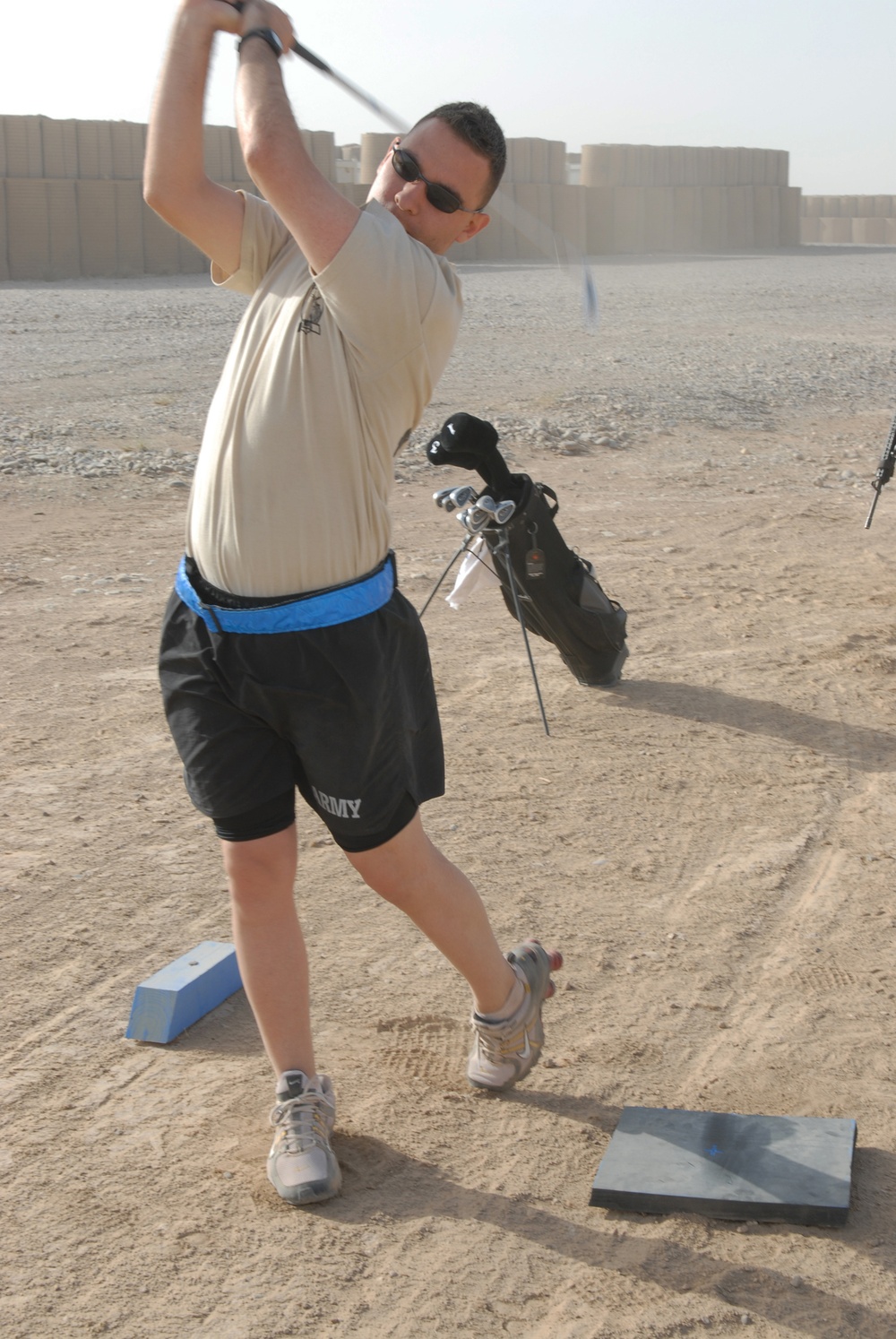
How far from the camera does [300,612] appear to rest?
245 cm

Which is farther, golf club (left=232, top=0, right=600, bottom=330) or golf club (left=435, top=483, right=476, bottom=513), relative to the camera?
golf club (left=435, top=483, right=476, bottom=513)

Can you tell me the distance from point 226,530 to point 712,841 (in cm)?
238

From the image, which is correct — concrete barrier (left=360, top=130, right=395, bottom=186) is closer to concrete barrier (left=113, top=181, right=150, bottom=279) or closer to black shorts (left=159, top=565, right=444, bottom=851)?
concrete barrier (left=113, top=181, right=150, bottom=279)

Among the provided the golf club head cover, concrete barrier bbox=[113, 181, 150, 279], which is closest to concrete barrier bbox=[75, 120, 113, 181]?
concrete barrier bbox=[113, 181, 150, 279]

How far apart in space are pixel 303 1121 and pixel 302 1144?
0.04 m

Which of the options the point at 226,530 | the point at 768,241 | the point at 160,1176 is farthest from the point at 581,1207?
the point at 768,241

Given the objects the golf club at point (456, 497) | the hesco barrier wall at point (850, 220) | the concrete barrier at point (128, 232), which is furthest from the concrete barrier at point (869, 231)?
the golf club at point (456, 497)

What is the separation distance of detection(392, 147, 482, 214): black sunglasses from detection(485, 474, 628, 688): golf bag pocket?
9.67ft

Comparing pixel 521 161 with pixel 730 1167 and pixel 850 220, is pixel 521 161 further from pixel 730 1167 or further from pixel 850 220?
pixel 730 1167

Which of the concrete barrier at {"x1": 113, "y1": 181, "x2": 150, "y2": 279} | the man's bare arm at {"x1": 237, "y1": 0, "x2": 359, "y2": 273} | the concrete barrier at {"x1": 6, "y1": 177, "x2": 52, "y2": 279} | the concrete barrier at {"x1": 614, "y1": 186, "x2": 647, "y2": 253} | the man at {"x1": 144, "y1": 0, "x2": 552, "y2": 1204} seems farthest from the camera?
the concrete barrier at {"x1": 614, "y1": 186, "x2": 647, "y2": 253}

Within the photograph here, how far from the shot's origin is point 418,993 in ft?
11.3

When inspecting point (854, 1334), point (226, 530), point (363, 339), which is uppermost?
point (363, 339)

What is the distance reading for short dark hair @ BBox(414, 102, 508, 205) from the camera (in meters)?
2.45

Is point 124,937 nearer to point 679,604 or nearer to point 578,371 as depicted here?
point 679,604
